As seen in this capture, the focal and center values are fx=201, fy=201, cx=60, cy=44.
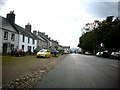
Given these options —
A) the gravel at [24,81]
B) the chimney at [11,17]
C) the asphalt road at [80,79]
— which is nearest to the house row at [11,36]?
the chimney at [11,17]

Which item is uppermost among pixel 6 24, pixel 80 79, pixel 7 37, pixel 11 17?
pixel 11 17

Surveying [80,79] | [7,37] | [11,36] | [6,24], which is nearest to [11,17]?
[6,24]

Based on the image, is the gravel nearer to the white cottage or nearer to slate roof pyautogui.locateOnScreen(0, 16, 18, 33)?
the white cottage

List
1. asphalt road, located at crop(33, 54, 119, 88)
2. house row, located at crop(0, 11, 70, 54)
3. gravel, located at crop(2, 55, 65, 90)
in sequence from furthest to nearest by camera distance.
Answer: house row, located at crop(0, 11, 70, 54) → asphalt road, located at crop(33, 54, 119, 88) → gravel, located at crop(2, 55, 65, 90)

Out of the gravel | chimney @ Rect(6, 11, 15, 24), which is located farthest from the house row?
the gravel

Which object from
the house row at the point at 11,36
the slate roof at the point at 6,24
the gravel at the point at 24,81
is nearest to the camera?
the gravel at the point at 24,81

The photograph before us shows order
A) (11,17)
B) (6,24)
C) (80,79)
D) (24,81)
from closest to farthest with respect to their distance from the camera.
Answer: (24,81), (80,79), (6,24), (11,17)

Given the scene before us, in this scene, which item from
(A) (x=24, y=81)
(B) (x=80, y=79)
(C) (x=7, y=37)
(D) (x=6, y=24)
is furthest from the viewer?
(D) (x=6, y=24)

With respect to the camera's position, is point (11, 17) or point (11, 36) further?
point (11, 17)

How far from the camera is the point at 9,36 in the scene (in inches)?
1805

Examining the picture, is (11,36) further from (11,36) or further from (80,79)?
(80,79)

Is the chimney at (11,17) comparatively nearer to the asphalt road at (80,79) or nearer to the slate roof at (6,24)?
the slate roof at (6,24)

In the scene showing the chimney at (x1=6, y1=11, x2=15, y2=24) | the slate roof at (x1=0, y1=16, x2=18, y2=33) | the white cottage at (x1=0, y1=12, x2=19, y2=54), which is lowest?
the white cottage at (x1=0, y1=12, x2=19, y2=54)

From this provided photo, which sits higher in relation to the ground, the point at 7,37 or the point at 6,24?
the point at 6,24
